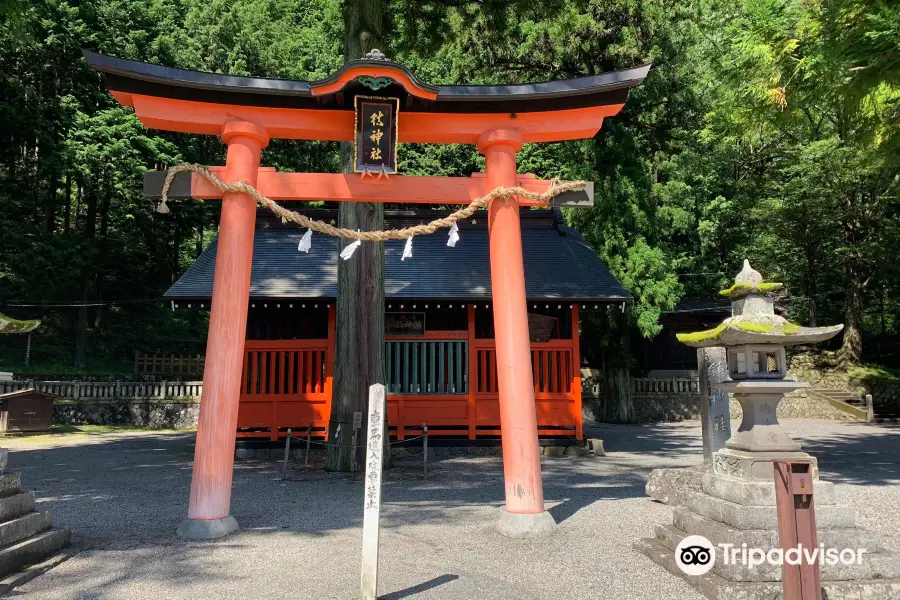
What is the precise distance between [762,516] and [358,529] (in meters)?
3.81

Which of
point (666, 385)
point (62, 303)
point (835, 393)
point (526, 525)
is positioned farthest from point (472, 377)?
point (62, 303)

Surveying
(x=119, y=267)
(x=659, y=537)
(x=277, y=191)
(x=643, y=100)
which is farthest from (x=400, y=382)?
(x=119, y=267)

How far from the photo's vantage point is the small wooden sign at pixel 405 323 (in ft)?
39.7

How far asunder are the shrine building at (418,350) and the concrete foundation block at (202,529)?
20.3 ft

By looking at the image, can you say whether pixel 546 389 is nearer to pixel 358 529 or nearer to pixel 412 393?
pixel 412 393

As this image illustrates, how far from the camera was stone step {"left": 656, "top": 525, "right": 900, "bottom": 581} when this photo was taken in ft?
12.8

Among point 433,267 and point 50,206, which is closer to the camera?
point 433,267

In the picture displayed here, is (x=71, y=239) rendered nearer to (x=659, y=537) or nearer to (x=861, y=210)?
(x=659, y=537)

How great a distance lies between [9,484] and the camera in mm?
4637

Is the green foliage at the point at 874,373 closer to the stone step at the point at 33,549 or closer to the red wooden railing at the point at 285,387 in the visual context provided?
the red wooden railing at the point at 285,387

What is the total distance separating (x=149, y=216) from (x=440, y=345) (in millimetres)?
18189

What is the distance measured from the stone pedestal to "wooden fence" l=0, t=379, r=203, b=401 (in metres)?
16.7

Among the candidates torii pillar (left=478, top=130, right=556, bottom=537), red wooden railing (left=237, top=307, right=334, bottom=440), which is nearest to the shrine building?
red wooden railing (left=237, top=307, right=334, bottom=440)

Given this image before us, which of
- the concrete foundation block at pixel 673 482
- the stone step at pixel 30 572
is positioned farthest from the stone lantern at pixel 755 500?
the stone step at pixel 30 572
